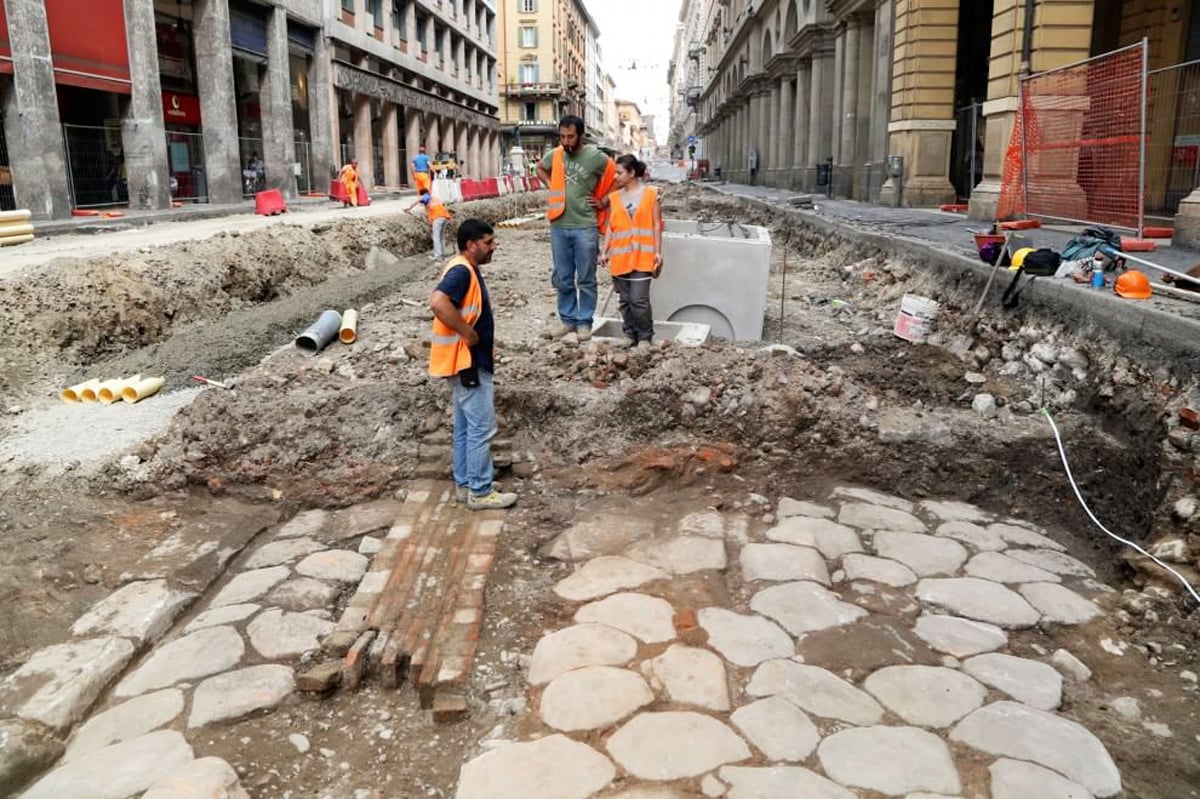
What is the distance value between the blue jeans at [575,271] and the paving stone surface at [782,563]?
3.60 m

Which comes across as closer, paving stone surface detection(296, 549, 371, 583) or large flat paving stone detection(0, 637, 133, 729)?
large flat paving stone detection(0, 637, 133, 729)

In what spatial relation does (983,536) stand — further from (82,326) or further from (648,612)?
(82,326)

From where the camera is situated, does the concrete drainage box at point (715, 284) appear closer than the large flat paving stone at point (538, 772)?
No

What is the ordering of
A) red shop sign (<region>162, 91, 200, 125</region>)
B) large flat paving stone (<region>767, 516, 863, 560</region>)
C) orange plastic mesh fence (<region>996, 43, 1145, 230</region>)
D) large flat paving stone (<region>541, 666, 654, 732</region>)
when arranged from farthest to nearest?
red shop sign (<region>162, 91, 200, 125</region>) → orange plastic mesh fence (<region>996, 43, 1145, 230</region>) → large flat paving stone (<region>767, 516, 863, 560</region>) → large flat paving stone (<region>541, 666, 654, 732</region>)

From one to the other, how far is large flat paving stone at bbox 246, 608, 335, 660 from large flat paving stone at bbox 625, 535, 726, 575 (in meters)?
1.40

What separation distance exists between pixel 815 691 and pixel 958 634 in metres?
0.77

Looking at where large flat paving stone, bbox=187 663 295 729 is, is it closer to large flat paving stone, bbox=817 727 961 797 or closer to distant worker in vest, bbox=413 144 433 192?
large flat paving stone, bbox=817 727 961 797

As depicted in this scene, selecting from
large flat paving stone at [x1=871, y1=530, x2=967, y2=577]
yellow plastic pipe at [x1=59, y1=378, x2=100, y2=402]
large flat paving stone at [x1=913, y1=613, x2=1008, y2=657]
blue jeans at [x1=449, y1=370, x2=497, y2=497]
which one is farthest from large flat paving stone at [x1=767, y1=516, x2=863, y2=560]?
yellow plastic pipe at [x1=59, y1=378, x2=100, y2=402]

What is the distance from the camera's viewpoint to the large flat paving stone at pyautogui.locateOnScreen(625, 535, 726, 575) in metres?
3.87

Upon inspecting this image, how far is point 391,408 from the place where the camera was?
5.32 m

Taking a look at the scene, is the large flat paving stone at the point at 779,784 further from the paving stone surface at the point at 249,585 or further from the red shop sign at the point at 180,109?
the red shop sign at the point at 180,109

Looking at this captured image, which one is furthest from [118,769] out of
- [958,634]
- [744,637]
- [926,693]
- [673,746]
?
[958,634]

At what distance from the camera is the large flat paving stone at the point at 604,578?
365cm

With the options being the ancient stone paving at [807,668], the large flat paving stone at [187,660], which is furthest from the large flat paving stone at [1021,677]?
the large flat paving stone at [187,660]
